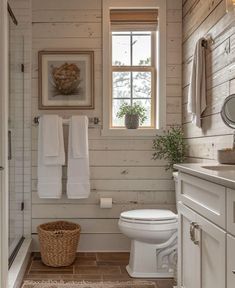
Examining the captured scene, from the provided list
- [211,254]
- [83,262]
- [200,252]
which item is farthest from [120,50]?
[211,254]

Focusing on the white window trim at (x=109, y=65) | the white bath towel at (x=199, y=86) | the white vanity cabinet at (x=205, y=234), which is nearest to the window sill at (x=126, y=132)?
the white window trim at (x=109, y=65)

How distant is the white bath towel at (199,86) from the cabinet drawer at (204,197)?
0.77 metres

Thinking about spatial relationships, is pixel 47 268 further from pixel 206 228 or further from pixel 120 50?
pixel 120 50

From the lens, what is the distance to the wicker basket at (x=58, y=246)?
2.86 metres

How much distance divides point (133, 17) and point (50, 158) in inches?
57.8

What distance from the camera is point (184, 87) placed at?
322cm

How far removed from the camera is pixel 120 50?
11.1ft

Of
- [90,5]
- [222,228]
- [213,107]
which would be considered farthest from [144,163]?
[222,228]

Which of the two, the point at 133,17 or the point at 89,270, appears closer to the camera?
the point at 89,270

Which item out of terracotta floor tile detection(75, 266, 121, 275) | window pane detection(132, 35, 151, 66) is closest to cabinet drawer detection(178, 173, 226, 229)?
terracotta floor tile detection(75, 266, 121, 275)

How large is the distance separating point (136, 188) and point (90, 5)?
170cm

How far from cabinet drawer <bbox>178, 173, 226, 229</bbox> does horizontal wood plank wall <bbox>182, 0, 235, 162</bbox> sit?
0.45m

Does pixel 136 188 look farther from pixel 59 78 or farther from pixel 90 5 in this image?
pixel 90 5

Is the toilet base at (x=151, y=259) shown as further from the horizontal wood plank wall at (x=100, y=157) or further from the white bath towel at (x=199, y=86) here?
the white bath towel at (x=199, y=86)
